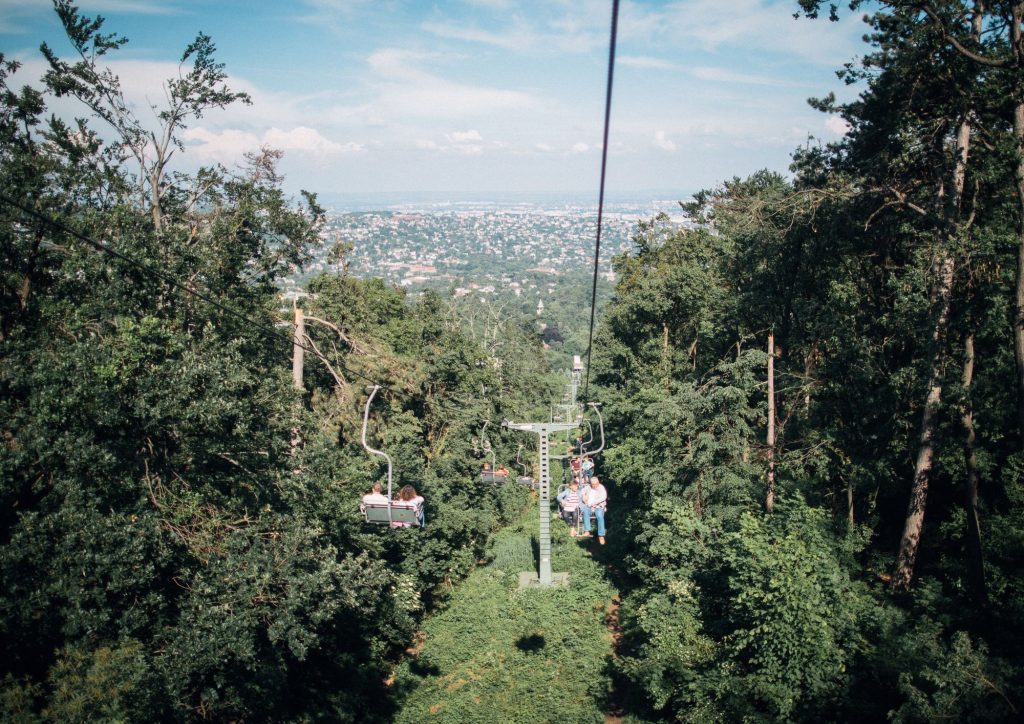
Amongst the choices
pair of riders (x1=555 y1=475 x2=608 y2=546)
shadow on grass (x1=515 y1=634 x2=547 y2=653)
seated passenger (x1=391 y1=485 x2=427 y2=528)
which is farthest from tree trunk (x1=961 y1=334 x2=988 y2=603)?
seated passenger (x1=391 y1=485 x2=427 y2=528)

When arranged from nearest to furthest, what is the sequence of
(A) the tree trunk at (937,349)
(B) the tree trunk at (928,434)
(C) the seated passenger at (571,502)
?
(A) the tree trunk at (937,349) < (B) the tree trunk at (928,434) < (C) the seated passenger at (571,502)

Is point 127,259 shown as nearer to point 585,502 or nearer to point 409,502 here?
point 409,502

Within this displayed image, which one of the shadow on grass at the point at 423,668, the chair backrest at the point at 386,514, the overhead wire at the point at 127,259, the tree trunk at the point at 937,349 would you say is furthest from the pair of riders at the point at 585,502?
the tree trunk at the point at 937,349

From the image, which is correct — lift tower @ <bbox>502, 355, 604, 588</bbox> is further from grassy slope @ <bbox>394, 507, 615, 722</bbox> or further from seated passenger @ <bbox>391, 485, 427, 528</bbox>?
seated passenger @ <bbox>391, 485, 427, 528</bbox>

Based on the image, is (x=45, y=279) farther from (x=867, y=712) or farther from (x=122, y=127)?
(x=867, y=712)

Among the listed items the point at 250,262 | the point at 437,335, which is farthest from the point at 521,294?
the point at 250,262

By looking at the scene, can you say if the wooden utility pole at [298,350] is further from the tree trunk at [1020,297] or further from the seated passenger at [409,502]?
the tree trunk at [1020,297]

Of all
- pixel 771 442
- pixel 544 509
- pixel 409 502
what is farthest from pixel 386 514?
pixel 771 442
